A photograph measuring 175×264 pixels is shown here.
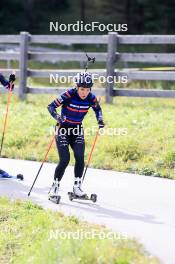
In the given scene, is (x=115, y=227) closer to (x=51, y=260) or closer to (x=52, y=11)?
(x=51, y=260)

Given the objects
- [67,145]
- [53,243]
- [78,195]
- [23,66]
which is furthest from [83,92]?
[23,66]

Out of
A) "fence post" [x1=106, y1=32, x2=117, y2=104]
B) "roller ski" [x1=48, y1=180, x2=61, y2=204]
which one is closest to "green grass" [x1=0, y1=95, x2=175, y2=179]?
"fence post" [x1=106, y1=32, x2=117, y2=104]

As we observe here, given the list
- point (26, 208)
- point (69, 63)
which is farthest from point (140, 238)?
point (69, 63)

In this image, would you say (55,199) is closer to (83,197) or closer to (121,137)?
(83,197)

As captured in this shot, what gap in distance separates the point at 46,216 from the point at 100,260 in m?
1.92

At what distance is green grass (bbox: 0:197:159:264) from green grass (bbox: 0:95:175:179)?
11.4 feet

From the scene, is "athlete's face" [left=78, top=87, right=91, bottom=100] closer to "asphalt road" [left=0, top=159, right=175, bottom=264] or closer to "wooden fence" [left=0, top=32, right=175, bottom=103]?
"asphalt road" [left=0, top=159, right=175, bottom=264]

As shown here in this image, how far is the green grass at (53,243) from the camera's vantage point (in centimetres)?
668

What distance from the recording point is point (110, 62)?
16125mm

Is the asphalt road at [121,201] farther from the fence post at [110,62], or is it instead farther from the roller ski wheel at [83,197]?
the fence post at [110,62]

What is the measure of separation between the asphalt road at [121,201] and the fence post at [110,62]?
404 cm

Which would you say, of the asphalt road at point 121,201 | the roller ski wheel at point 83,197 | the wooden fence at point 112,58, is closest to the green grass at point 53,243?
the asphalt road at point 121,201

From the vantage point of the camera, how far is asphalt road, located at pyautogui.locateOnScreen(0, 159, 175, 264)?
7.84 meters

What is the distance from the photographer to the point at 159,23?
50000 millimetres
